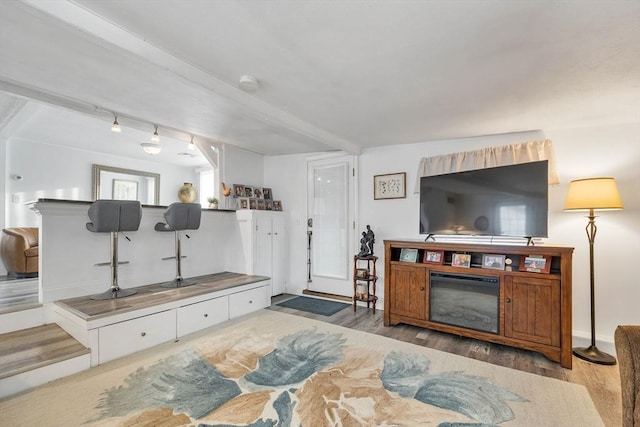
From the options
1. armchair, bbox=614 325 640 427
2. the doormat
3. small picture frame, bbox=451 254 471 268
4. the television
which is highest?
the television

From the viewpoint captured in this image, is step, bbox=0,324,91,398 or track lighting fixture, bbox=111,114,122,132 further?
track lighting fixture, bbox=111,114,122,132

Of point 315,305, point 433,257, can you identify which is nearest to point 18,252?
point 315,305

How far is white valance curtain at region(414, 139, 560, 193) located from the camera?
298cm

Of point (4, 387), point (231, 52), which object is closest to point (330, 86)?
point (231, 52)

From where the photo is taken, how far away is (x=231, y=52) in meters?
1.84

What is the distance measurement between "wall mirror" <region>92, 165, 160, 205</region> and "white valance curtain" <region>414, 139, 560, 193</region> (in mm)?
5771

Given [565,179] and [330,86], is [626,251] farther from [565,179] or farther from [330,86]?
[330,86]

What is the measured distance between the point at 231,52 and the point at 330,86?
0.79 metres

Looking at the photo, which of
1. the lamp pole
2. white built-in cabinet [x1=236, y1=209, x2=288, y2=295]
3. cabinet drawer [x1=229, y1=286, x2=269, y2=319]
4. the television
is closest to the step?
cabinet drawer [x1=229, y1=286, x2=269, y2=319]

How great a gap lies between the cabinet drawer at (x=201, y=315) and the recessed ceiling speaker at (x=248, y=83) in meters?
2.19

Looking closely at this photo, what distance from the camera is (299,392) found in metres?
1.95

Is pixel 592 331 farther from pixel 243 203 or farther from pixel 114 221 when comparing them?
pixel 114 221

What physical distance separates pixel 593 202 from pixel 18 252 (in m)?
6.75

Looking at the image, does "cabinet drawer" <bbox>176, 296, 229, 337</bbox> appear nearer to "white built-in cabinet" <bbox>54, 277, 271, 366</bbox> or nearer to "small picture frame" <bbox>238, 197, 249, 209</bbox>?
"white built-in cabinet" <bbox>54, 277, 271, 366</bbox>
